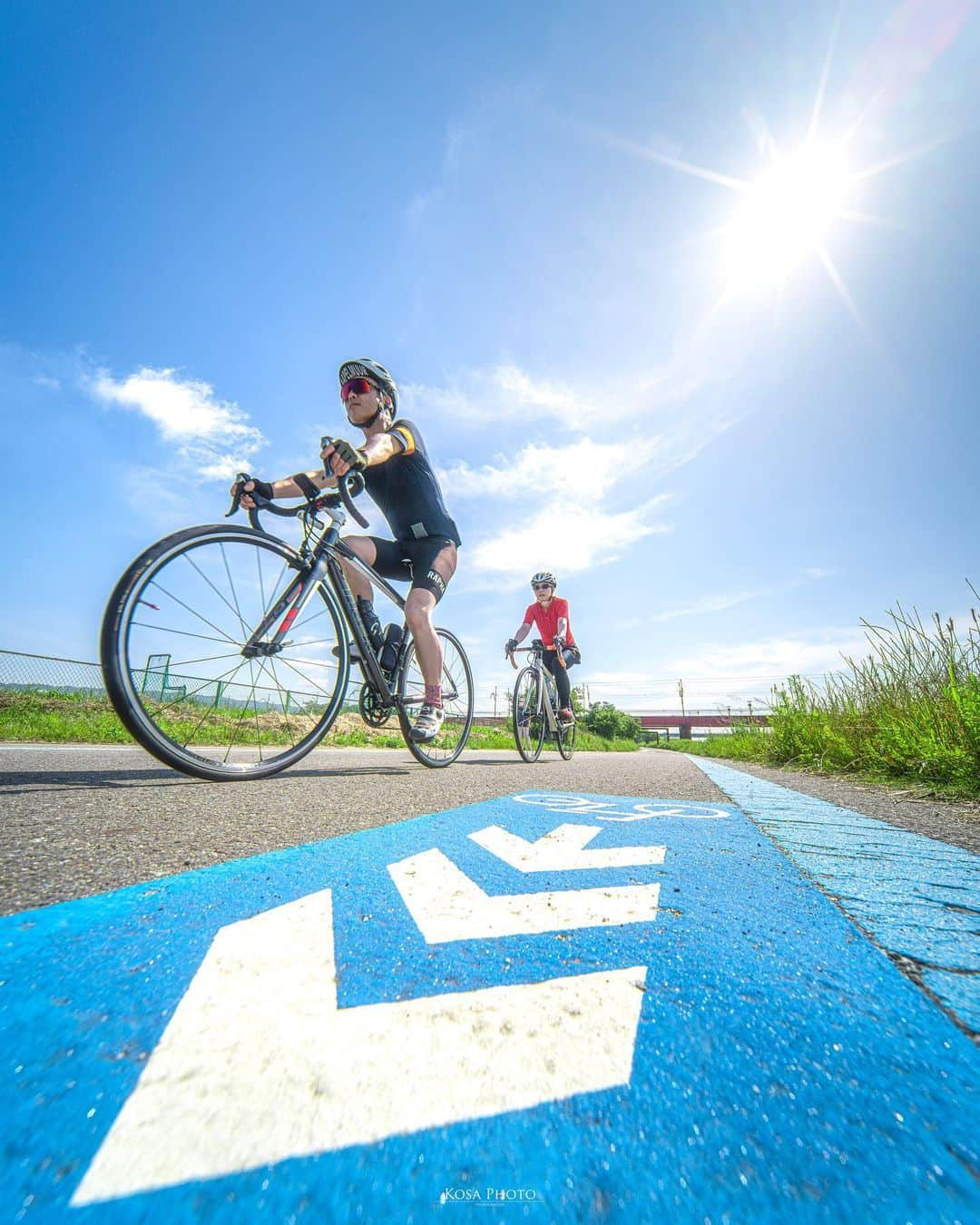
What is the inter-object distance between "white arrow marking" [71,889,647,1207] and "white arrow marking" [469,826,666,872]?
1.71ft

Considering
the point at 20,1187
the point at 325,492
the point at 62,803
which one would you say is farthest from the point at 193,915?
the point at 325,492

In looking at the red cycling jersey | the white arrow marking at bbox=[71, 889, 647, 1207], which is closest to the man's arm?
the white arrow marking at bbox=[71, 889, 647, 1207]

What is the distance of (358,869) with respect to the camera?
106cm

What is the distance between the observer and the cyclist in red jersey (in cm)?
651

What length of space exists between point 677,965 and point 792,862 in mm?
718

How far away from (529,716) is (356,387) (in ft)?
12.8

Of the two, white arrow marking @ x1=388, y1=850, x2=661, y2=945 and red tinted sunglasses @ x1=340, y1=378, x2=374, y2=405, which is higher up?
red tinted sunglasses @ x1=340, y1=378, x2=374, y2=405

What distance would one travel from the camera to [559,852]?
1243 millimetres

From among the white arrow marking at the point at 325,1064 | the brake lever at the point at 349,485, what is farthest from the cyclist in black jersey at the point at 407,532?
the white arrow marking at the point at 325,1064

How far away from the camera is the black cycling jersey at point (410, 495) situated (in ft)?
9.73

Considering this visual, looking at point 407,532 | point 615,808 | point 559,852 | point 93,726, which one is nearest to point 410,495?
point 407,532

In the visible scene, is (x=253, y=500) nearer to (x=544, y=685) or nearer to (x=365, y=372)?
(x=365, y=372)

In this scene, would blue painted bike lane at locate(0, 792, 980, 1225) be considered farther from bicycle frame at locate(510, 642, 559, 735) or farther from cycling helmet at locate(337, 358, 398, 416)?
bicycle frame at locate(510, 642, 559, 735)

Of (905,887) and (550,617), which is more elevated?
(550,617)
